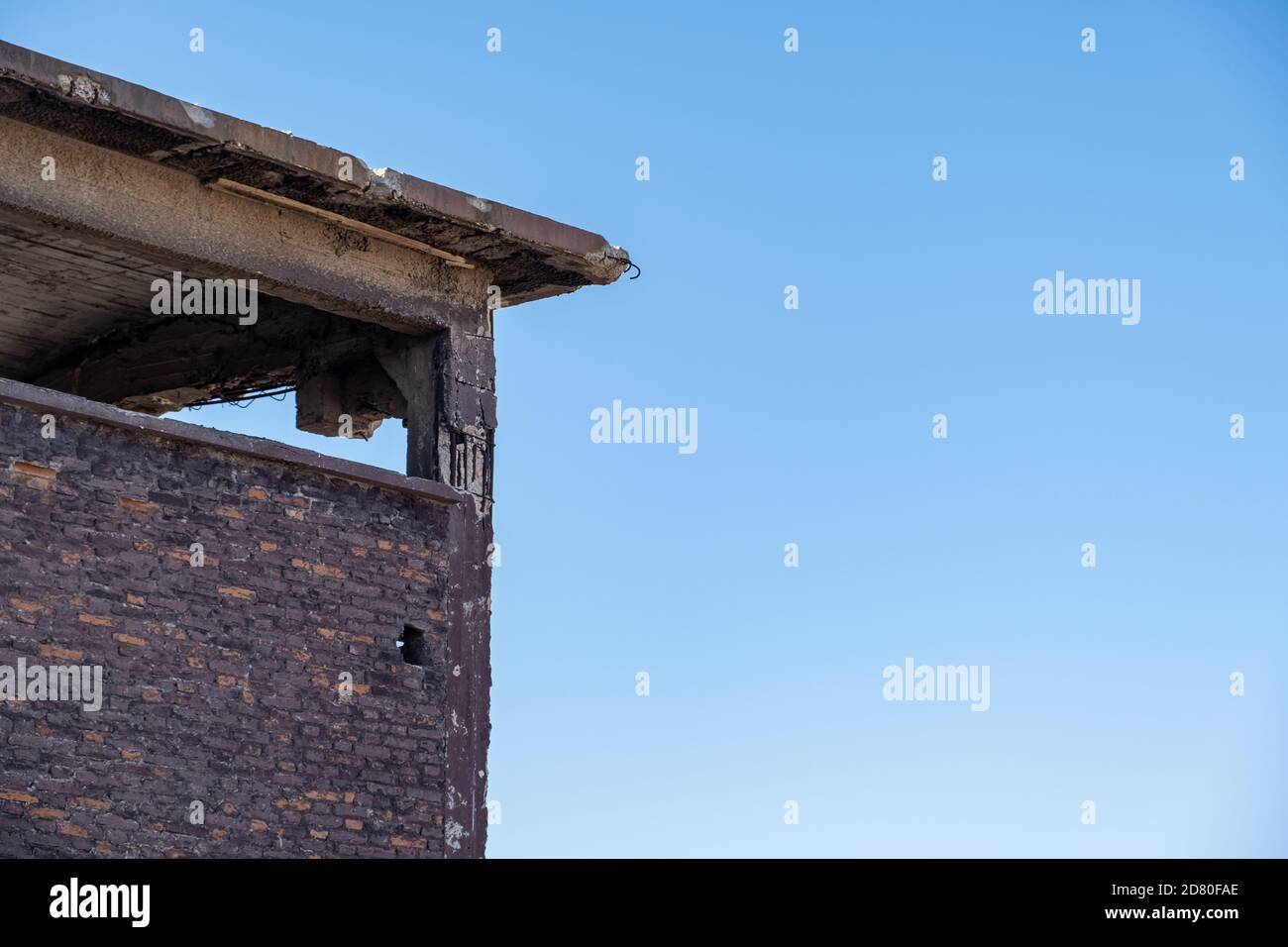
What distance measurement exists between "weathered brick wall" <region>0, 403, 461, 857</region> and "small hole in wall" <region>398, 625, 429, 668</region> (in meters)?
0.05

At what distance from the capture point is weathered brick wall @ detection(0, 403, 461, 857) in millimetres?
11328

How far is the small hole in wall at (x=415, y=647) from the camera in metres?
13.1

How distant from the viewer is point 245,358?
14.7 metres

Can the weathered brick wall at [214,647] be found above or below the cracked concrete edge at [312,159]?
below

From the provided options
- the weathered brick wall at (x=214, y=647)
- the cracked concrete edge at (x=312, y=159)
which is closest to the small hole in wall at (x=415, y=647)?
the weathered brick wall at (x=214, y=647)

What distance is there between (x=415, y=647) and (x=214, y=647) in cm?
144

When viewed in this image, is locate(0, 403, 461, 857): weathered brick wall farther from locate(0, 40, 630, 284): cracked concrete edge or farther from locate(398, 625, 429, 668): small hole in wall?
locate(0, 40, 630, 284): cracked concrete edge

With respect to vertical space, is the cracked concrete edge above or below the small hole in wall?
above

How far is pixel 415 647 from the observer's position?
515 inches

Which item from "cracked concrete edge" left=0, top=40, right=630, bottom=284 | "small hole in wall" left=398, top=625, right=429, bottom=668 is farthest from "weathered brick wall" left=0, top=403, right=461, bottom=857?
"cracked concrete edge" left=0, top=40, right=630, bottom=284

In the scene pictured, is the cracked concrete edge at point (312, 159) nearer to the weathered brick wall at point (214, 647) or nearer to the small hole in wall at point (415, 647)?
the weathered brick wall at point (214, 647)

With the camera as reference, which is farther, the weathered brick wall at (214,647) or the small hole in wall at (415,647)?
the small hole in wall at (415,647)

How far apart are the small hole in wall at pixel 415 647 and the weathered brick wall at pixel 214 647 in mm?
46

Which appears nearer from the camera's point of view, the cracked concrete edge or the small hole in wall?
the cracked concrete edge
